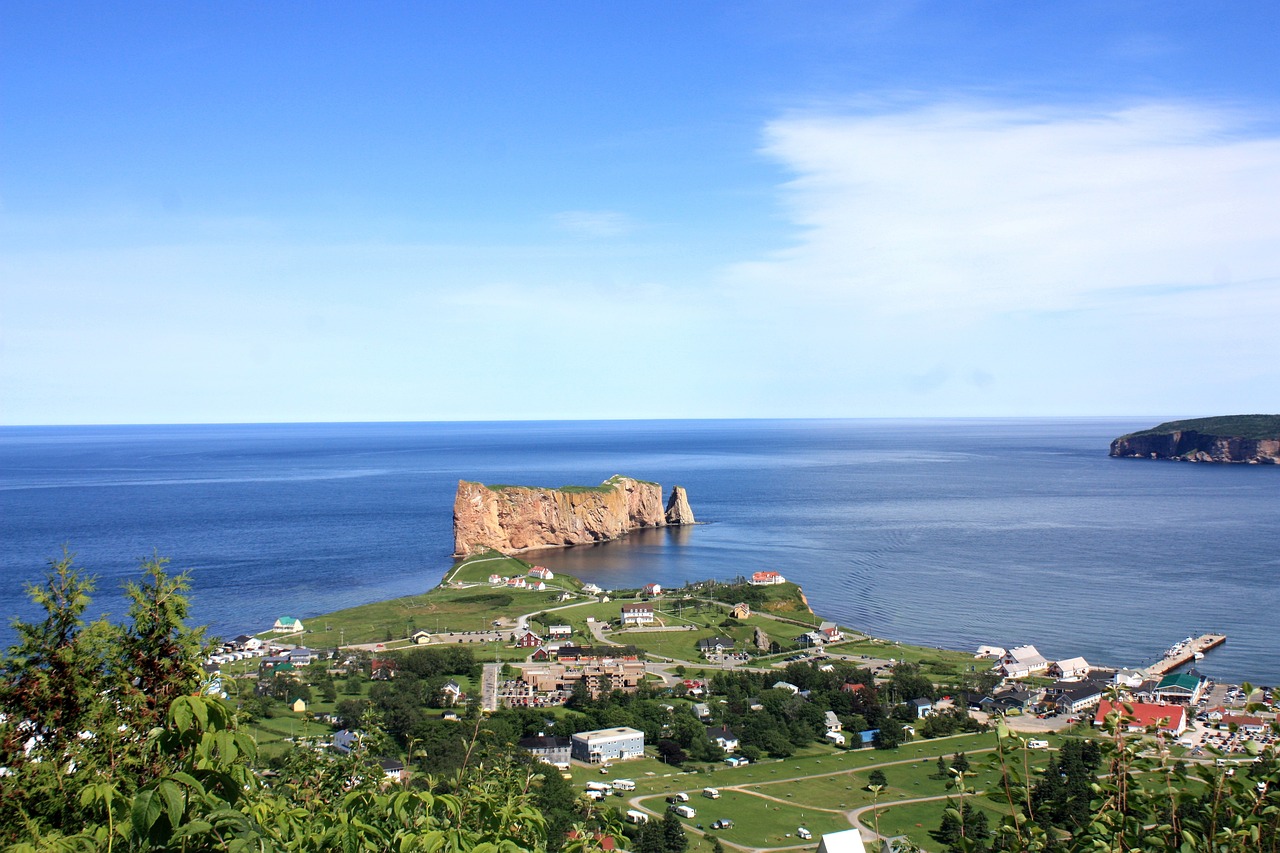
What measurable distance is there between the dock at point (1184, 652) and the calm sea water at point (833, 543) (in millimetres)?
A: 726

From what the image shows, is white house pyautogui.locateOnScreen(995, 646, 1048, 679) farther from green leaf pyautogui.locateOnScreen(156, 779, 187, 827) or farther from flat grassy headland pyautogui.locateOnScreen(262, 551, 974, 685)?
green leaf pyautogui.locateOnScreen(156, 779, 187, 827)

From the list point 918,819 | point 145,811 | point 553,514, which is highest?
point 145,811

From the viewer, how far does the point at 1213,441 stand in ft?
420

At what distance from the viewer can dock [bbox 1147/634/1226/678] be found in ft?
99.7

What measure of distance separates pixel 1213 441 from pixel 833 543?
9985 centimetres

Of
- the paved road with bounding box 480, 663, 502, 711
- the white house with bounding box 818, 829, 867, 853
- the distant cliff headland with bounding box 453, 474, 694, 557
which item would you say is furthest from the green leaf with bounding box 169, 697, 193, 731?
the distant cliff headland with bounding box 453, 474, 694, 557

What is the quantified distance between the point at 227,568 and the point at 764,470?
82.0 m

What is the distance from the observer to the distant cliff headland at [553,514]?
187 feet

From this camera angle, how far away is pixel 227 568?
48.6m

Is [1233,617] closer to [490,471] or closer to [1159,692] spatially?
[1159,692]

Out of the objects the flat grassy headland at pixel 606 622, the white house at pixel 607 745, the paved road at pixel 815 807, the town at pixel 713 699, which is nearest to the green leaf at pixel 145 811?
the town at pixel 713 699

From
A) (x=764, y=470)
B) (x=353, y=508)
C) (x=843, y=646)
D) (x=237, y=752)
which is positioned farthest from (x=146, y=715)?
(x=764, y=470)

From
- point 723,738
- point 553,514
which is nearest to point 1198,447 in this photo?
point 553,514

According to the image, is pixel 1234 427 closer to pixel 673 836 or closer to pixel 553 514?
pixel 553 514
